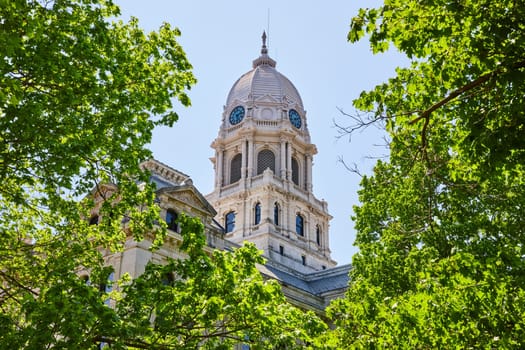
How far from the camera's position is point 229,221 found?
6512 centimetres

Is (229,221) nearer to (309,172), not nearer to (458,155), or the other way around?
(309,172)

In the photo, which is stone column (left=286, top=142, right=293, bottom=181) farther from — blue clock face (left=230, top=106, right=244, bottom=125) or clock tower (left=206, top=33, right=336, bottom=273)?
blue clock face (left=230, top=106, right=244, bottom=125)

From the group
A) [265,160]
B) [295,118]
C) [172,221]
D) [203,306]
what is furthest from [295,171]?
[203,306]

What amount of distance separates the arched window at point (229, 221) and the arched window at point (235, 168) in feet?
15.3

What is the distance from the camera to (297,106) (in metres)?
74.6

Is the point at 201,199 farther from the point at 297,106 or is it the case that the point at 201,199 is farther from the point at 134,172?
the point at 297,106

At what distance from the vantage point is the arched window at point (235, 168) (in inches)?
2694

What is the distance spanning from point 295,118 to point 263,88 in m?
5.74

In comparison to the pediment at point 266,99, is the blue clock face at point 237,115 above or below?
below

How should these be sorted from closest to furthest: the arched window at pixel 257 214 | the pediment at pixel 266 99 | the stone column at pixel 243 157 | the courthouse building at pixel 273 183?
the courthouse building at pixel 273 183
the arched window at pixel 257 214
the stone column at pixel 243 157
the pediment at pixel 266 99

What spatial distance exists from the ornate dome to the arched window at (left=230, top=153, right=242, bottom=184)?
769cm

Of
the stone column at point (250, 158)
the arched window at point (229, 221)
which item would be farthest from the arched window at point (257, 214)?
the stone column at point (250, 158)

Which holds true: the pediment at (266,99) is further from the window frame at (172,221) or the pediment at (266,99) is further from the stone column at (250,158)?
the window frame at (172,221)

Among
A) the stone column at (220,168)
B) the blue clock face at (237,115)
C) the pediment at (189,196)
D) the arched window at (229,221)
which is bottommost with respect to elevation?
the pediment at (189,196)
